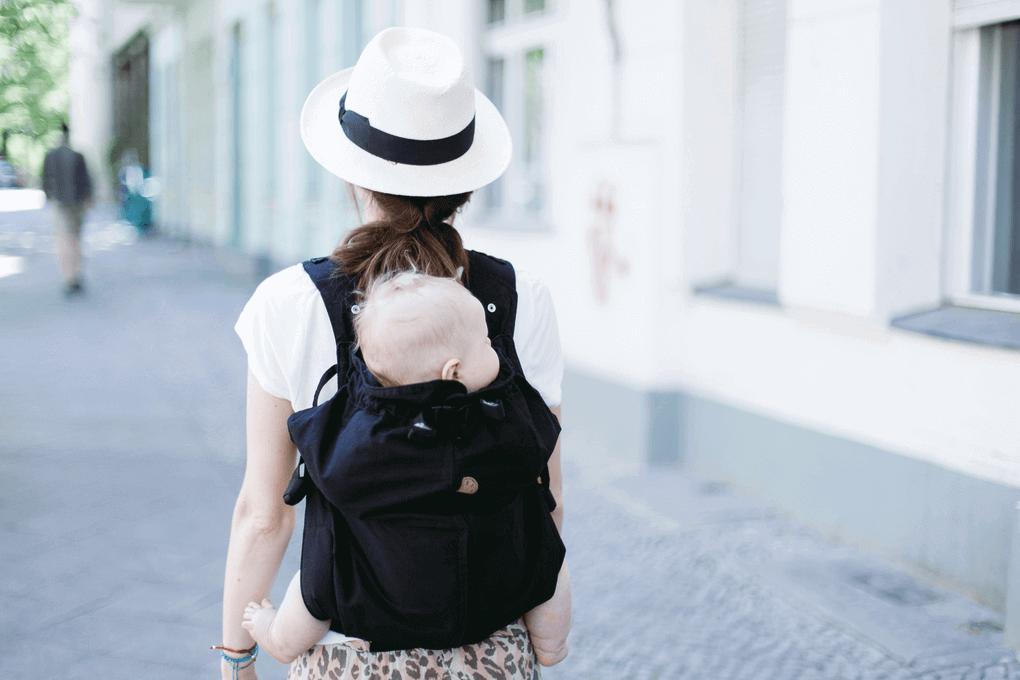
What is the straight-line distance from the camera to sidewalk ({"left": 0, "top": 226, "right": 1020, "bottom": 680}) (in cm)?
356

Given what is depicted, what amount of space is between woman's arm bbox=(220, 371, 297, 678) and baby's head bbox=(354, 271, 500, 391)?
0.24 metres

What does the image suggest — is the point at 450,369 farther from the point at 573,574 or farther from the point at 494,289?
the point at 573,574

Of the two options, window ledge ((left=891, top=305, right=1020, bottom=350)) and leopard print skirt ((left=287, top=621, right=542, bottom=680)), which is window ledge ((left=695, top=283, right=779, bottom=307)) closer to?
window ledge ((left=891, top=305, right=1020, bottom=350))

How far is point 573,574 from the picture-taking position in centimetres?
440

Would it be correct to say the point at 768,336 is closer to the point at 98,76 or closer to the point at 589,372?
the point at 589,372

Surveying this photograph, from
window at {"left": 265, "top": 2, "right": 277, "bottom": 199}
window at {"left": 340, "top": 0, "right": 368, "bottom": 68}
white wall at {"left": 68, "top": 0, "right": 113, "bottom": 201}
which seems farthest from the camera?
white wall at {"left": 68, "top": 0, "right": 113, "bottom": 201}

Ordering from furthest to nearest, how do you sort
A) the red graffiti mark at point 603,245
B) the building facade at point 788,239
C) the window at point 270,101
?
the window at point 270,101
the red graffiti mark at point 603,245
the building facade at point 788,239

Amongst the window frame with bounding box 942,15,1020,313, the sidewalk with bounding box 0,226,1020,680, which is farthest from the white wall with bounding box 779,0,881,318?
the sidewalk with bounding box 0,226,1020,680

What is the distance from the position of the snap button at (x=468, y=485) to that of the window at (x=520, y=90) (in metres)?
6.24

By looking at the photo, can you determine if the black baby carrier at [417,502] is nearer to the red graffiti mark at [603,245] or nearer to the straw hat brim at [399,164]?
the straw hat brim at [399,164]

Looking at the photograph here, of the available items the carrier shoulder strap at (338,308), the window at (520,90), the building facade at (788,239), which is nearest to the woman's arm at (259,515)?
the carrier shoulder strap at (338,308)

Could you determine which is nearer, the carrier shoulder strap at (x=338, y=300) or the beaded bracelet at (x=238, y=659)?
the carrier shoulder strap at (x=338, y=300)

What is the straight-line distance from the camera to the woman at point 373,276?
58.1 inches

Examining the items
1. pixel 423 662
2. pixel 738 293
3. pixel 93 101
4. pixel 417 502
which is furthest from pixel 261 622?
pixel 93 101
